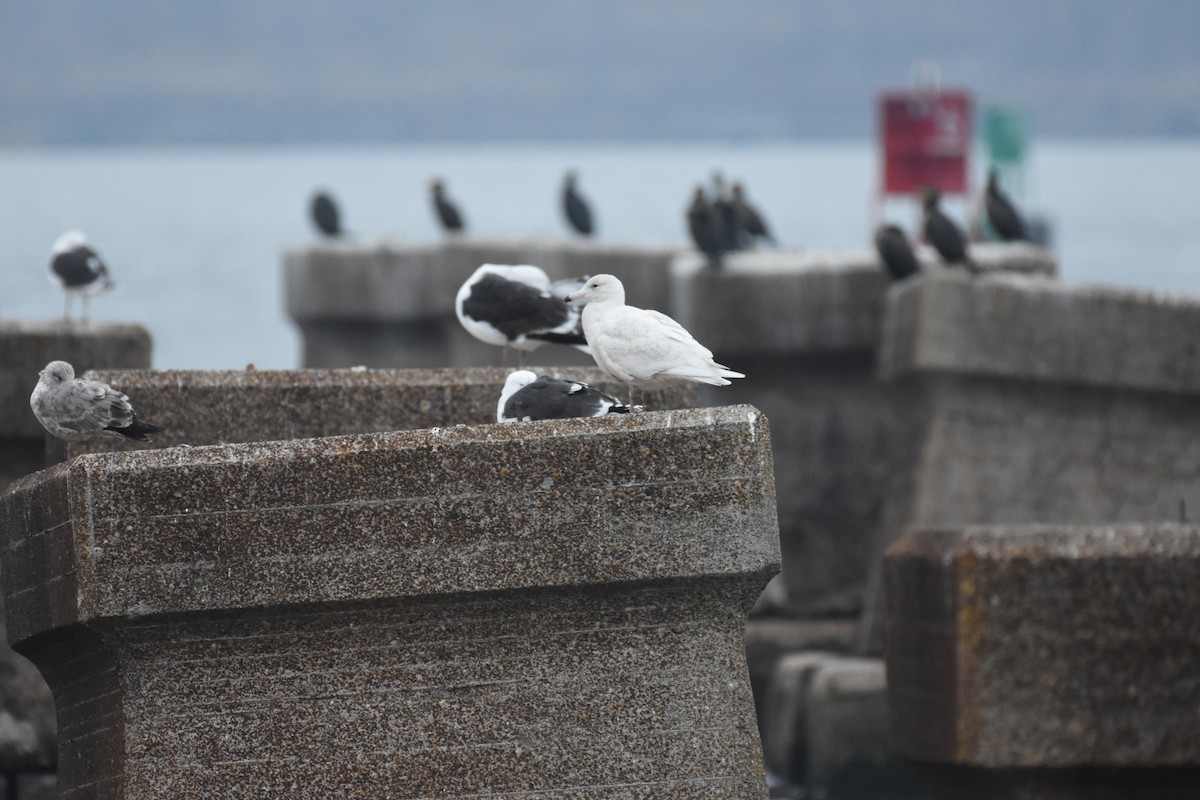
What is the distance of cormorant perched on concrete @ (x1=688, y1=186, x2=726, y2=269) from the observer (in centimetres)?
1324

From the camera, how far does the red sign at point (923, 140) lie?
29547 mm

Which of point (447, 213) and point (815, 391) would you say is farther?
point (447, 213)

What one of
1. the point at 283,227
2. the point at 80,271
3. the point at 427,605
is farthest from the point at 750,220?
the point at 283,227

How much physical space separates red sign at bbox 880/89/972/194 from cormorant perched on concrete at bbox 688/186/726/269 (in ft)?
50.5

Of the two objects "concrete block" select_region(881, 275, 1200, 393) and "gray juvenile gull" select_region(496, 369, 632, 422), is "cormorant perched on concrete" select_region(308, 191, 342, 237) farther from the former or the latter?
"gray juvenile gull" select_region(496, 369, 632, 422)

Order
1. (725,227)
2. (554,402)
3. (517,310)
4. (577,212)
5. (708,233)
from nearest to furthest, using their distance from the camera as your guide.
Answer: (554,402) < (517,310) < (708,233) < (725,227) < (577,212)

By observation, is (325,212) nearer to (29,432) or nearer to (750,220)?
(750,220)

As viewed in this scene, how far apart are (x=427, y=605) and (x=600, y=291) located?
2245 mm

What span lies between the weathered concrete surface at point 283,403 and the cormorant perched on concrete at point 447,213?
1541cm

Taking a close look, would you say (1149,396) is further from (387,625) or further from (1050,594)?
(387,625)

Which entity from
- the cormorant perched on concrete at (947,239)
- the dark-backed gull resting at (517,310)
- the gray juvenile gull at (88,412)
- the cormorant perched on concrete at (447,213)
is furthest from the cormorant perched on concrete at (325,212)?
the gray juvenile gull at (88,412)

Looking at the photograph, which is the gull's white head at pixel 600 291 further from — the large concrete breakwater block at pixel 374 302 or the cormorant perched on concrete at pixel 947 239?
the large concrete breakwater block at pixel 374 302

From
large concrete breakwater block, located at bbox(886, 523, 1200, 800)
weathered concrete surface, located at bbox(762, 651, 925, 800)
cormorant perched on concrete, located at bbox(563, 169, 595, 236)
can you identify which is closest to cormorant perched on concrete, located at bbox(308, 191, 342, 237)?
cormorant perched on concrete, located at bbox(563, 169, 595, 236)

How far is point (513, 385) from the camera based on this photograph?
6211mm
